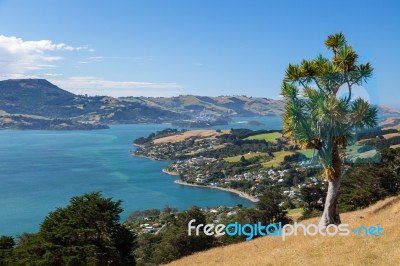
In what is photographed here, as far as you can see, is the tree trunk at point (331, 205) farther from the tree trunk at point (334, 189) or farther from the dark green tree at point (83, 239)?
the dark green tree at point (83, 239)

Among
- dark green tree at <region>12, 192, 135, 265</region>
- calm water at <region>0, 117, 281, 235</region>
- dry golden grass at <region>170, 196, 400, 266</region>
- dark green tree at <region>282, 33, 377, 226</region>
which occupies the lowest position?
calm water at <region>0, 117, 281, 235</region>

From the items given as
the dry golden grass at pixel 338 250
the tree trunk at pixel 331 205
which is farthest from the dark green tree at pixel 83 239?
the tree trunk at pixel 331 205

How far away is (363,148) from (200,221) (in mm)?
36786

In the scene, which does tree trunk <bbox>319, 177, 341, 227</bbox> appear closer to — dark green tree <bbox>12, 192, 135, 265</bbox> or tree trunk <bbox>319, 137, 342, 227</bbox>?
tree trunk <bbox>319, 137, 342, 227</bbox>

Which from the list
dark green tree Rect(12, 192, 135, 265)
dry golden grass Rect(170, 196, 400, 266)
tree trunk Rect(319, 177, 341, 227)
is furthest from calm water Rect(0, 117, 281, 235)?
tree trunk Rect(319, 177, 341, 227)

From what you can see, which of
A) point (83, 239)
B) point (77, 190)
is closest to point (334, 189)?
point (83, 239)

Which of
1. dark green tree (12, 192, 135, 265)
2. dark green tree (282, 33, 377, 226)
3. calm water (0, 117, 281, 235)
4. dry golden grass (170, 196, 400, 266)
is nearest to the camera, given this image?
dry golden grass (170, 196, 400, 266)

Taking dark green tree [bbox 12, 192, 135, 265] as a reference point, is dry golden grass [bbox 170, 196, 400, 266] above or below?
above

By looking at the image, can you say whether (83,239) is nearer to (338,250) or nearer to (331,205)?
(331,205)

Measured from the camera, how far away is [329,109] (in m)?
15.5

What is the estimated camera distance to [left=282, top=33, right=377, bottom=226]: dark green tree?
15906 millimetres

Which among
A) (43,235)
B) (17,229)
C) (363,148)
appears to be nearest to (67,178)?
(17,229)

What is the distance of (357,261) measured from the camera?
11.5 meters

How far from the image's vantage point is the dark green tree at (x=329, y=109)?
52.2 feet
